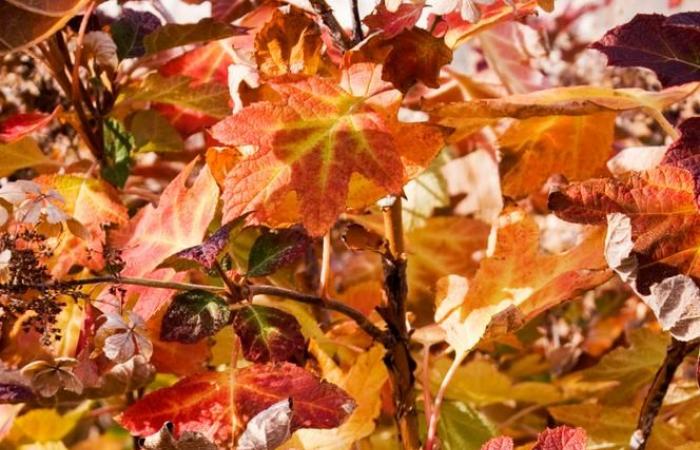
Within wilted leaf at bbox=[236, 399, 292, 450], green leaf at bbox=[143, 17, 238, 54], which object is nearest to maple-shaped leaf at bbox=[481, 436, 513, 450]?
wilted leaf at bbox=[236, 399, 292, 450]

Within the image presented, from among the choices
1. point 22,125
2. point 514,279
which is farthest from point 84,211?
point 514,279

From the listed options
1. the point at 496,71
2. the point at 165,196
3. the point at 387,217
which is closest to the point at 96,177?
the point at 165,196

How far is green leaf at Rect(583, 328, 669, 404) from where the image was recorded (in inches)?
32.9

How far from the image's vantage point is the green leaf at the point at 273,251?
2.09 ft

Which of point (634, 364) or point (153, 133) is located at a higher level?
point (153, 133)

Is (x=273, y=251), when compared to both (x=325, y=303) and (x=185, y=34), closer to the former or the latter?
(x=325, y=303)

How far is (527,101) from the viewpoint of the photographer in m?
0.61

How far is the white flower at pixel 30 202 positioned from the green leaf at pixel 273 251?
114 mm

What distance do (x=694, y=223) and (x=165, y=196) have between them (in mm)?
325

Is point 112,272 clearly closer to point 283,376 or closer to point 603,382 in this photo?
point 283,376

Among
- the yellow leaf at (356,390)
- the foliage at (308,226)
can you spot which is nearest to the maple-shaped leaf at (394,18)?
the foliage at (308,226)

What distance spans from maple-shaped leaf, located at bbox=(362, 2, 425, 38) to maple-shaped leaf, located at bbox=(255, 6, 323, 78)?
5 cm

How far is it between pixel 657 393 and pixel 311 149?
0.28 metres

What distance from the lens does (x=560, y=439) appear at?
21.9 inches
